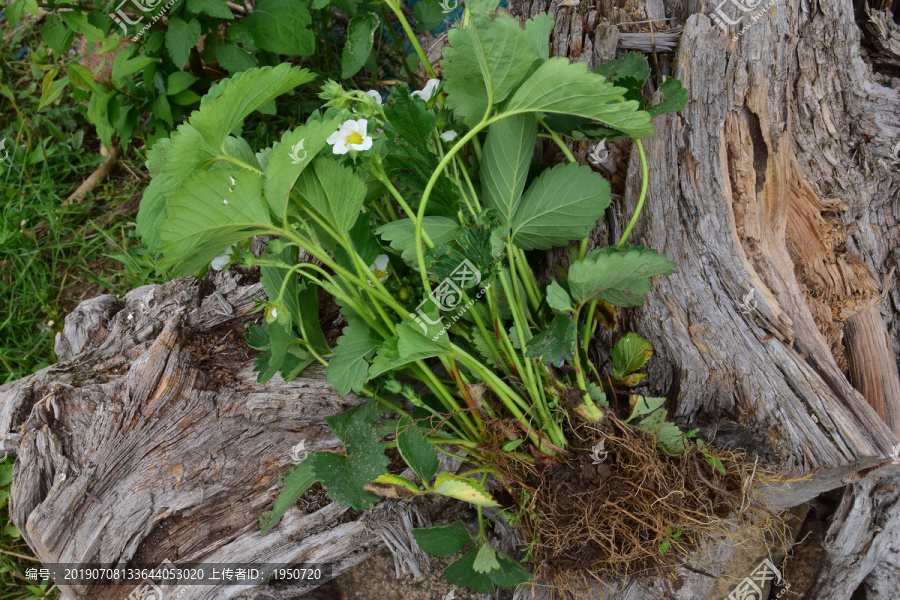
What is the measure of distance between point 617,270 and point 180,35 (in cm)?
162

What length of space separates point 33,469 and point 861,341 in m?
2.19

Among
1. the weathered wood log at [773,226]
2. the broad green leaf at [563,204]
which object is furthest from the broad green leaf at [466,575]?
the broad green leaf at [563,204]

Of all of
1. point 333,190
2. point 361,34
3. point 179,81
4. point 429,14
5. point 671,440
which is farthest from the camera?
point 179,81

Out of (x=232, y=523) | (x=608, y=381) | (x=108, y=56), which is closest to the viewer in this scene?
(x=608, y=381)

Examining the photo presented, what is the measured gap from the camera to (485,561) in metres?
1.39

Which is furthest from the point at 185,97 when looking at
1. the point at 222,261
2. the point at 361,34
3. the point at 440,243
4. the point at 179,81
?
the point at 440,243

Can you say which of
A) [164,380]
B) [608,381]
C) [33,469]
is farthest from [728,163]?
[33,469]

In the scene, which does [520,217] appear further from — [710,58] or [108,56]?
[108,56]

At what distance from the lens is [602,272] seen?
3.93ft

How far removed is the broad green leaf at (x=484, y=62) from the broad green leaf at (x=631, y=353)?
2.07ft

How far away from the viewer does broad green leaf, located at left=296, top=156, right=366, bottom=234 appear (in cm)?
112

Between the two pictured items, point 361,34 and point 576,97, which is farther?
point 361,34

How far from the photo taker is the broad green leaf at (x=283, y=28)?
1936 millimetres

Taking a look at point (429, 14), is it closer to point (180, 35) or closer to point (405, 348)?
point (180, 35)
